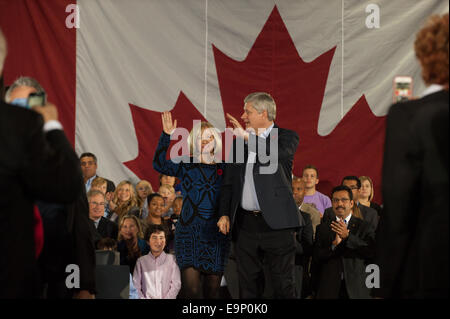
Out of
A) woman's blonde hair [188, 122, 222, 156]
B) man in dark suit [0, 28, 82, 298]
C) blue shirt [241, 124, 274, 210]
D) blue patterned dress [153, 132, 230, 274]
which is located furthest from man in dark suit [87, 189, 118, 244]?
man in dark suit [0, 28, 82, 298]

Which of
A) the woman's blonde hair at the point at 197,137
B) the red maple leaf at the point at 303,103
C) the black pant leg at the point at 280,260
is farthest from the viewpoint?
the red maple leaf at the point at 303,103

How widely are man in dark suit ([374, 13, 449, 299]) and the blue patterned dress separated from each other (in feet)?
7.53

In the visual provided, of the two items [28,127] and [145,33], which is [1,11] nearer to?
[145,33]

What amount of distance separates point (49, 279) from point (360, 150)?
4984 millimetres

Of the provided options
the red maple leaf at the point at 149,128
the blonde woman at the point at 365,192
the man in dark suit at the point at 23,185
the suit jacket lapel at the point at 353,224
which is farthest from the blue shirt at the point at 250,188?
the red maple leaf at the point at 149,128

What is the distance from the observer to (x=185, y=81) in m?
7.21

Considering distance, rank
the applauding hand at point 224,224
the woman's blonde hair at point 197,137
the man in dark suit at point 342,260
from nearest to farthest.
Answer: the applauding hand at point 224,224, the woman's blonde hair at point 197,137, the man in dark suit at point 342,260

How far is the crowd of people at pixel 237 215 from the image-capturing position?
6.61ft

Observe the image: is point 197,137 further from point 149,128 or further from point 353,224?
point 149,128

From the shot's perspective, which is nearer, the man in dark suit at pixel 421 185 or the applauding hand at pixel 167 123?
the man in dark suit at pixel 421 185

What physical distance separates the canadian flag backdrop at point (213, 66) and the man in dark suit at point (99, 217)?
5.34 feet

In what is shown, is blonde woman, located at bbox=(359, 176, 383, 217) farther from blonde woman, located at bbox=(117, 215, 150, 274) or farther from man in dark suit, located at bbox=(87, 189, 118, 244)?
man in dark suit, located at bbox=(87, 189, 118, 244)

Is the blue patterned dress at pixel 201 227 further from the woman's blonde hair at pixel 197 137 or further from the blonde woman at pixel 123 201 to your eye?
the blonde woman at pixel 123 201
